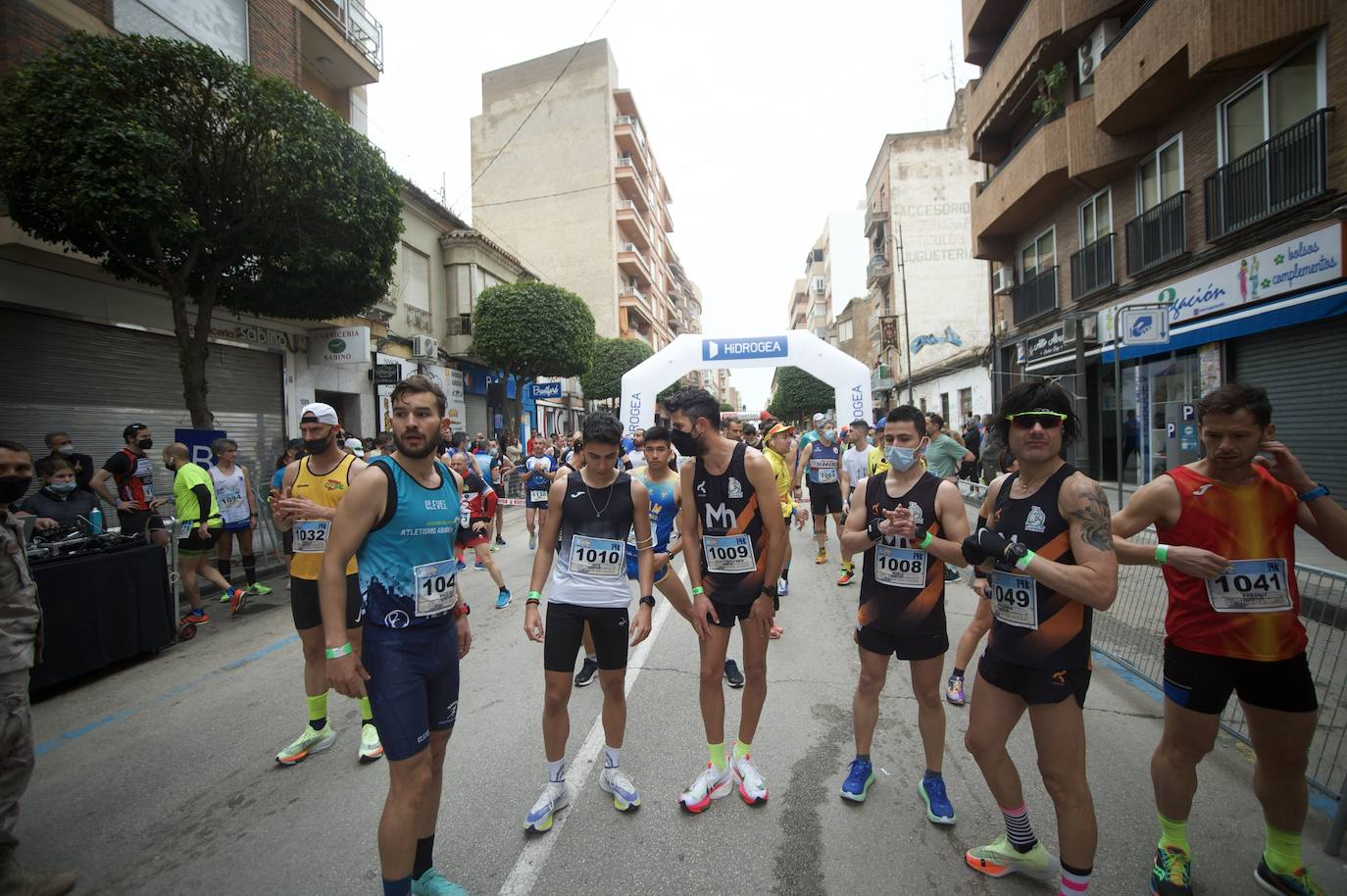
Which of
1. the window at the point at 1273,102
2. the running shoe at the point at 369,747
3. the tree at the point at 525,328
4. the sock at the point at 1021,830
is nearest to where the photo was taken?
the sock at the point at 1021,830

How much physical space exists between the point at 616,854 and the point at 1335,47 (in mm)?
13239

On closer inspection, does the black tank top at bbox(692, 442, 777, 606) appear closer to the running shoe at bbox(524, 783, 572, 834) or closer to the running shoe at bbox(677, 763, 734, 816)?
the running shoe at bbox(677, 763, 734, 816)

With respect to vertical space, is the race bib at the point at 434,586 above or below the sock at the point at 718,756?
above

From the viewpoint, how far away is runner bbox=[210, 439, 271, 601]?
816cm

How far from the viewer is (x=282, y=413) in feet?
49.2

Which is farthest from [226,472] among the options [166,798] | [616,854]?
[616,854]

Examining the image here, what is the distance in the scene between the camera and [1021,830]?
2.64 metres

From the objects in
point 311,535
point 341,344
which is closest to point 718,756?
point 311,535

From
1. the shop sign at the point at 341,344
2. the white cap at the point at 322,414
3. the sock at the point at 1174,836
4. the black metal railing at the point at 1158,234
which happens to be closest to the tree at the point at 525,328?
the shop sign at the point at 341,344

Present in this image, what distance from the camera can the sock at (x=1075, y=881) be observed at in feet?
7.73

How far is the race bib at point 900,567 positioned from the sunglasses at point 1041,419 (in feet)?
2.94

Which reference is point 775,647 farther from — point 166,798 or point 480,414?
point 480,414

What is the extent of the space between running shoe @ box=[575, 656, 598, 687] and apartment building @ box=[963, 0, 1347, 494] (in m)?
6.54

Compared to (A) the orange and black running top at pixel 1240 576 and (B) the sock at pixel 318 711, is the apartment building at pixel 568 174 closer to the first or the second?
(B) the sock at pixel 318 711
